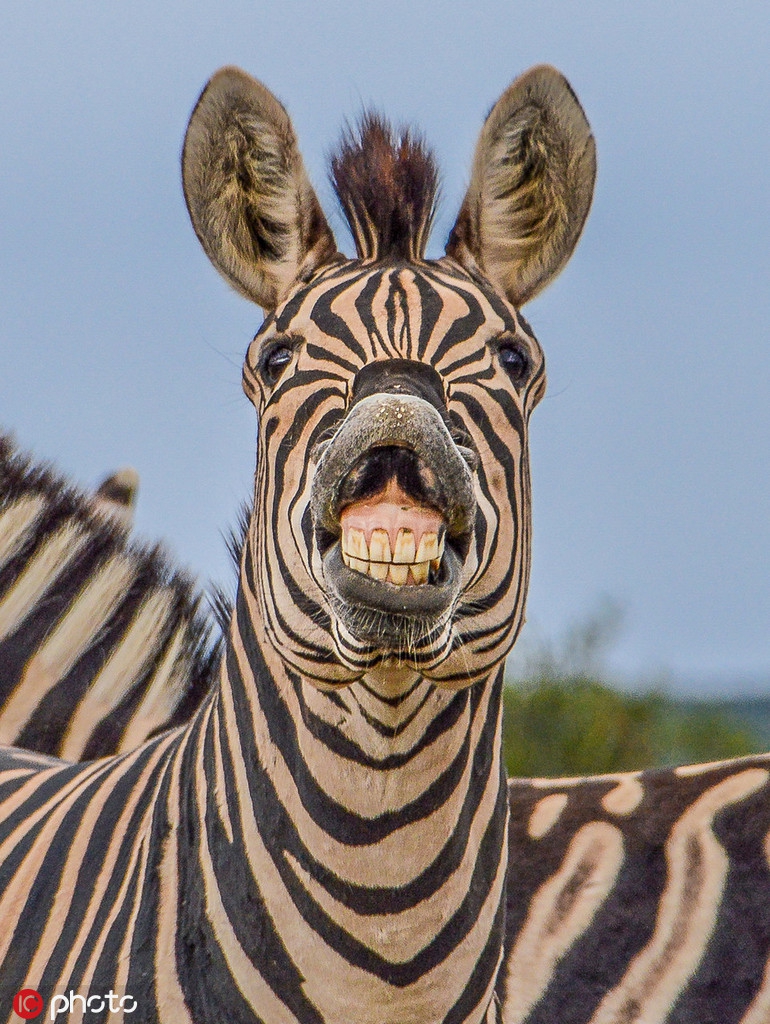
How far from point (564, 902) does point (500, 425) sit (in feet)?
7.83

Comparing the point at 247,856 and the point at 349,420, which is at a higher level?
the point at 349,420

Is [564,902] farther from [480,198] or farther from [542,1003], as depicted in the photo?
[480,198]

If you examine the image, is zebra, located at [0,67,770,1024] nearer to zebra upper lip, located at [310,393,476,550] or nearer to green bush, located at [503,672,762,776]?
zebra upper lip, located at [310,393,476,550]

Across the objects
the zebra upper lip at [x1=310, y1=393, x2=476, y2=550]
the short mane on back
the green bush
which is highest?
the green bush

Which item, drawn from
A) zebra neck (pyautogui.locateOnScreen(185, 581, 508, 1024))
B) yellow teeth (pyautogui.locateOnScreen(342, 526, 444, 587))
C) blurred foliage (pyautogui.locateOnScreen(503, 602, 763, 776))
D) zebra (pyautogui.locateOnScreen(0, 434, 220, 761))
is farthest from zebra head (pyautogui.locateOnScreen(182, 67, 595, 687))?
blurred foliage (pyautogui.locateOnScreen(503, 602, 763, 776))

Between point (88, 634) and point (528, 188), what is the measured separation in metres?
2.35

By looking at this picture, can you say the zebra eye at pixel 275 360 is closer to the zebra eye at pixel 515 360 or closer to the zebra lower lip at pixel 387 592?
the zebra eye at pixel 515 360

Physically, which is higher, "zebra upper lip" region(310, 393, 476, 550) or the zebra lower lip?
"zebra upper lip" region(310, 393, 476, 550)

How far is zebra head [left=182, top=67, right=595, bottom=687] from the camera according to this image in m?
2.48

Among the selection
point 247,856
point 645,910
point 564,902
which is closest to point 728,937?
point 645,910

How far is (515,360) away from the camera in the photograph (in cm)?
308

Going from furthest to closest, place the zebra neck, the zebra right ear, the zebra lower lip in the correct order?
the zebra right ear → the zebra neck → the zebra lower lip

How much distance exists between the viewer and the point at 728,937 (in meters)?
4.61

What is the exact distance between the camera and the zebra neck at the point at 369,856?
2.82 meters
